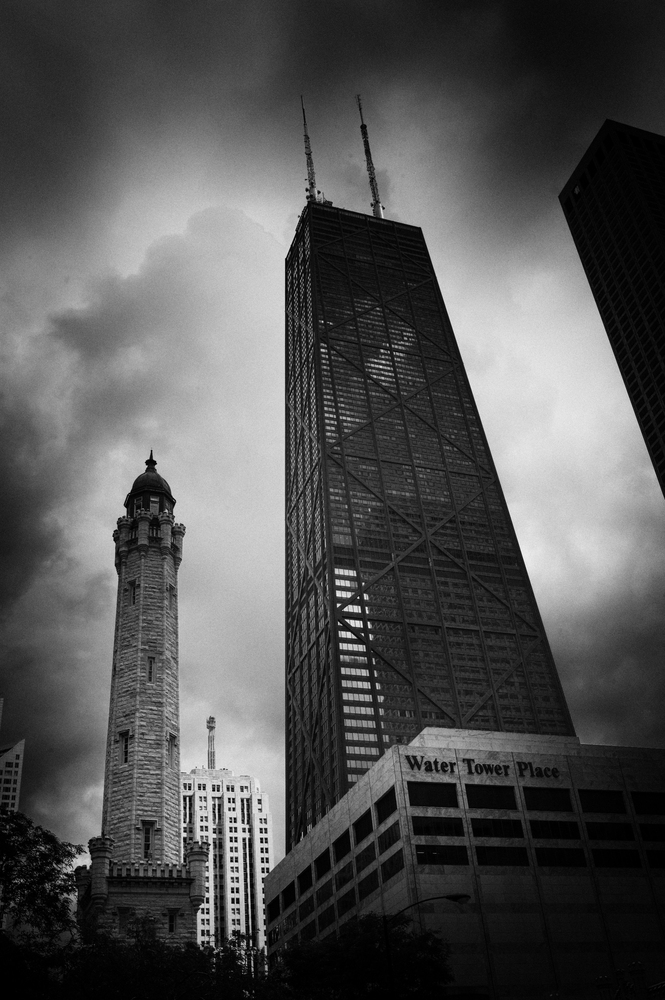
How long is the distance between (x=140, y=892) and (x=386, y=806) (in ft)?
75.9

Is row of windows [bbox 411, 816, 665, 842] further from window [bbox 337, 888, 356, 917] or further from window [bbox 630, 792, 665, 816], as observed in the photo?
window [bbox 337, 888, 356, 917]

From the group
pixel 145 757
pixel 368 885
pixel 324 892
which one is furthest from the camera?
pixel 324 892

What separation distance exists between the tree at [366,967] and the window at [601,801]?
3103 cm

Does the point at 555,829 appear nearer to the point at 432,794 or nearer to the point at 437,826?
the point at 437,826

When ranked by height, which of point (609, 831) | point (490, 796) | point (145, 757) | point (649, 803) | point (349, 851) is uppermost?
point (145, 757)

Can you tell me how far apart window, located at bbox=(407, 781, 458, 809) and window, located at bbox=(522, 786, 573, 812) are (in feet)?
22.8

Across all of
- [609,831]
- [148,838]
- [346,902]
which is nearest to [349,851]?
[346,902]

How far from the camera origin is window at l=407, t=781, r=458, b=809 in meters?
85.2

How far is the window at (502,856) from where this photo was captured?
82.2m

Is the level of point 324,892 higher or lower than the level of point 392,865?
higher

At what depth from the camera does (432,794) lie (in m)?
85.8

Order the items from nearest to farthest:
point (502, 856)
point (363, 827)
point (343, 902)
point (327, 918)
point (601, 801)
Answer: point (502, 856)
point (601, 801)
point (363, 827)
point (343, 902)
point (327, 918)

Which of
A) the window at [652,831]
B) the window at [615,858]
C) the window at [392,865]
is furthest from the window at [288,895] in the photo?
the window at [652,831]

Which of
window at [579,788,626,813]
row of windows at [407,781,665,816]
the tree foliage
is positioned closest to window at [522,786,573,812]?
row of windows at [407,781,665,816]
